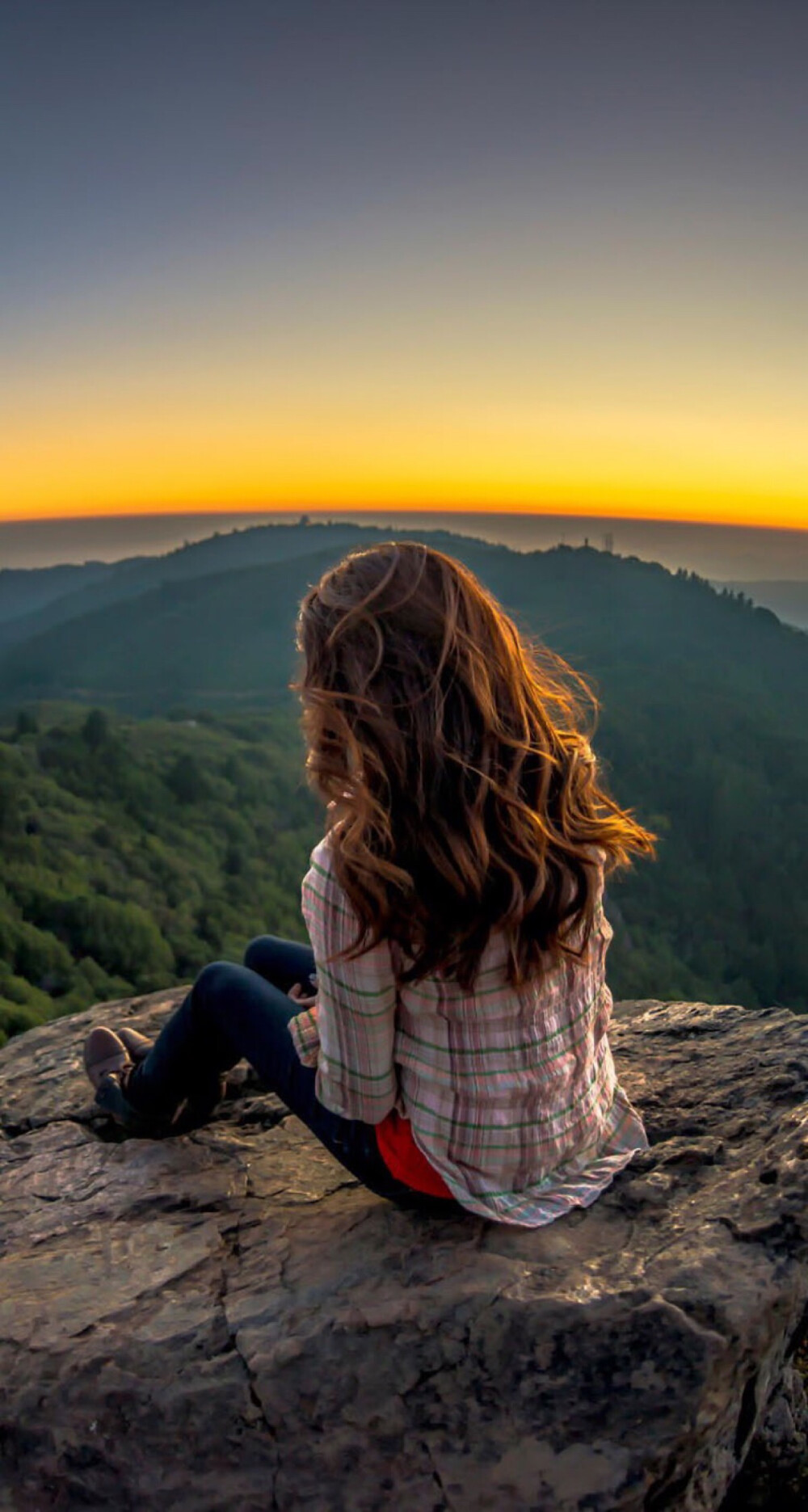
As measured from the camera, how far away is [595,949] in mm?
2527

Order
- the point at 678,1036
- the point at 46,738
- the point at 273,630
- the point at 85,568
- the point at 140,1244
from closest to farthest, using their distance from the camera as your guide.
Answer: the point at 140,1244 < the point at 678,1036 < the point at 46,738 < the point at 273,630 < the point at 85,568

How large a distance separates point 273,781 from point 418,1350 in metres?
51.8

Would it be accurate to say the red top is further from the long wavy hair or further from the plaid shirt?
the long wavy hair

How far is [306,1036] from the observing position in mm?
2557

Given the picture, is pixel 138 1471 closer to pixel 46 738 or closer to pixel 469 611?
pixel 469 611

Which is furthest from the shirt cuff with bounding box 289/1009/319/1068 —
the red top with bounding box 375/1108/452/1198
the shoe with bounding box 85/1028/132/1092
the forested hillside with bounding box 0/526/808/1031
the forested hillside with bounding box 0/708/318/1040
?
the forested hillside with bounding box 0/708/318/1040

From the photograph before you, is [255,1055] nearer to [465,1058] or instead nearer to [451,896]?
[465,1058]

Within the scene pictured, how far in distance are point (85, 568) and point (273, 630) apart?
51.0 metres

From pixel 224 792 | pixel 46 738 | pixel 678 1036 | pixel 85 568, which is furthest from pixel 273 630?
pixel 678 1036

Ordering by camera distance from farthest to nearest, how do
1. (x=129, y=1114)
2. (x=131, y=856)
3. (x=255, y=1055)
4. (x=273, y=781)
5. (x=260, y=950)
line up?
1. (x=273, y=781)
2. (x=131, y=856)
3. (x=260, y=950)
4. (x=129, y=1114)
5. (x=255, y=1055)

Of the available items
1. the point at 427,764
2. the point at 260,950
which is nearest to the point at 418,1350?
the point at 427,764

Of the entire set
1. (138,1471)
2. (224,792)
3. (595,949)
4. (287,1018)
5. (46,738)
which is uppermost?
(595,949)

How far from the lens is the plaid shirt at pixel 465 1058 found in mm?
2201

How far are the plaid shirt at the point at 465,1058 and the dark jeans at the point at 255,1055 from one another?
23 cm
